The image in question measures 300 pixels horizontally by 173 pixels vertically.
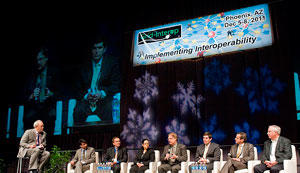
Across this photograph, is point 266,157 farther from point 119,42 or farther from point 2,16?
point 2,16

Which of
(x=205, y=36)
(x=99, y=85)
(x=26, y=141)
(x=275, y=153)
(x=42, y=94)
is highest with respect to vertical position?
(x=205, y=36)

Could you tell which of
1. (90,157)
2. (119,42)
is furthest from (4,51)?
(90,157)

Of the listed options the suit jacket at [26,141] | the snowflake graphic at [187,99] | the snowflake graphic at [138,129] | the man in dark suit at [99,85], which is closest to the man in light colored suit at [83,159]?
the suit jacket at [26,141]

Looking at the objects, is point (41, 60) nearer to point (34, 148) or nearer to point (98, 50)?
point (98, 50)

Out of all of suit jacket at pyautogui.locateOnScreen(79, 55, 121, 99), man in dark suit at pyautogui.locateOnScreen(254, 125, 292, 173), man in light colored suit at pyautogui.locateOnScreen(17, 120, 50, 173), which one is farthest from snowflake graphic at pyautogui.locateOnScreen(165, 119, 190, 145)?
man in light colored suit at pyautogui.locateOnScreen(17, 120, 50, 173)

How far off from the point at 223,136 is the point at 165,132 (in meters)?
1.29

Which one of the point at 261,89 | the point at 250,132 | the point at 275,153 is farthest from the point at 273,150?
the point at 261,89

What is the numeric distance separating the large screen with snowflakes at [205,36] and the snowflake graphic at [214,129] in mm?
1450

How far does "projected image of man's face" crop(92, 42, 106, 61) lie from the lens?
844cm

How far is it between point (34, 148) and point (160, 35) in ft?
13.0

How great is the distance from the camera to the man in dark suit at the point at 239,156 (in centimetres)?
482

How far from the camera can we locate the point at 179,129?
6.88 meters

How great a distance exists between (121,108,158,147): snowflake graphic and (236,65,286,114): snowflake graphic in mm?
2073

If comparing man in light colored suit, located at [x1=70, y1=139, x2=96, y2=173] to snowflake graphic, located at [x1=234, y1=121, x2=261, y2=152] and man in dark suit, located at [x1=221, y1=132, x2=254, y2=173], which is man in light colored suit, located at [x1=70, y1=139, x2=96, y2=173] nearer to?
man in dark suit, located at [x1=221, y1=132, x2=254, y2=173]
